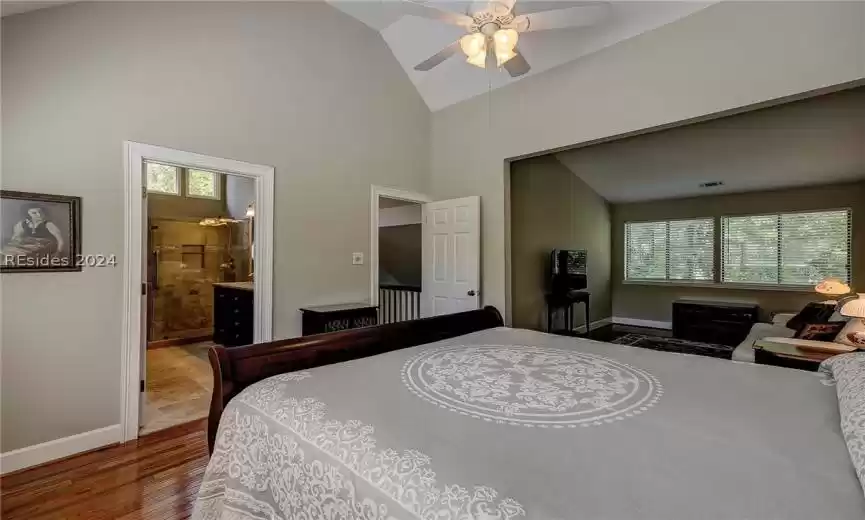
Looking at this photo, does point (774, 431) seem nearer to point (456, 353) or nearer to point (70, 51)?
point (456, 353)

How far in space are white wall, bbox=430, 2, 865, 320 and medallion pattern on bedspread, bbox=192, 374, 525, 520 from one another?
3101 mm

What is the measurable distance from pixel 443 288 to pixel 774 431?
3.45 m

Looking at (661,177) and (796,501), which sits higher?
(661,177)

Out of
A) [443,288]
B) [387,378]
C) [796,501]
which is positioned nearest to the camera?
[796,501]

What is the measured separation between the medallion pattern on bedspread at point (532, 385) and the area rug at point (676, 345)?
358 cm

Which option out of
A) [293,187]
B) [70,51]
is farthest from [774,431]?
[70,51]

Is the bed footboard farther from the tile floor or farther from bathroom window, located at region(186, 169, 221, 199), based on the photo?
bathroom window, located at region(186, 169, 221, 199)

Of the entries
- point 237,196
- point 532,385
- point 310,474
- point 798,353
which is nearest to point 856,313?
point 798,353

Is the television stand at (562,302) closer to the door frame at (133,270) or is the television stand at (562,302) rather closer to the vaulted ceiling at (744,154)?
the vaulted ceiling at (744,154)

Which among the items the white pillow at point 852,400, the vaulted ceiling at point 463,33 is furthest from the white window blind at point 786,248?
the white pillow at point 852,400

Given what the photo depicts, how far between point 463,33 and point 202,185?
17.3 ft

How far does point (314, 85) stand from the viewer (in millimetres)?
3600

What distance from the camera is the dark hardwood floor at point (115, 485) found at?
1825 mm

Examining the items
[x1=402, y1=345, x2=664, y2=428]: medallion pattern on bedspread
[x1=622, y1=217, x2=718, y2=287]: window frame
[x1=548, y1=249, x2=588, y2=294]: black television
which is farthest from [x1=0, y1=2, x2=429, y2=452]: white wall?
[x1=622, y1=217, x2=718, y2=287]: window frame
